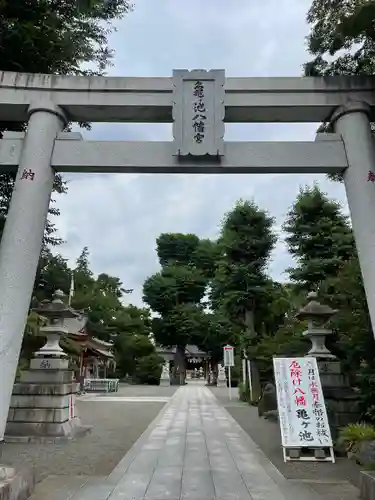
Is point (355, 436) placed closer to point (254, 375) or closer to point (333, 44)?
point (333, 44)

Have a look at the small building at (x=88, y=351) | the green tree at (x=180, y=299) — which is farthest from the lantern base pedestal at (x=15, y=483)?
the green tree at (x=180, y=299)

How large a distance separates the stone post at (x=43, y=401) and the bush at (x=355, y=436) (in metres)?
5.66

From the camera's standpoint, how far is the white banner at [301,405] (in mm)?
6816

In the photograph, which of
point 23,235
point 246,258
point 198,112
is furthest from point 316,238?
point 23,235

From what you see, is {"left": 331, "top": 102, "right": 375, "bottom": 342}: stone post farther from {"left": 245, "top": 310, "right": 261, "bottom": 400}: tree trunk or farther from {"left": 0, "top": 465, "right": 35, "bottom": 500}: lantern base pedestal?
{"left": 245, "top": 310, "right": 261, "bottom": 400}: tree trunk

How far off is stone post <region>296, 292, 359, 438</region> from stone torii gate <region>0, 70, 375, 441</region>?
4017 millimetres

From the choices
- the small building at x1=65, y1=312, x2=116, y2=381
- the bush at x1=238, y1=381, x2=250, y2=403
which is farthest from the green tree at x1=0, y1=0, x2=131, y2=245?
the small building at x1=65, y1=312, x2=116, y2=381

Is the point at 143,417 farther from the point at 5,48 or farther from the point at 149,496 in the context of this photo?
the point at 5,48

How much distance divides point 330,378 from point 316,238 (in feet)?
23.9

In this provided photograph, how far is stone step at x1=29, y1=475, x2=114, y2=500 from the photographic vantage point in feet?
15.8

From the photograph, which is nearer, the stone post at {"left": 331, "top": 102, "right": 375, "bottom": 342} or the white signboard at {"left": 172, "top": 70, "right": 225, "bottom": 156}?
the stone post at {"left": 331, "top": 102, "right": 375, "bottom": 342}

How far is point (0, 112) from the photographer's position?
614 cm

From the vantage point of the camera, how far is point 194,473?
5.91 meters

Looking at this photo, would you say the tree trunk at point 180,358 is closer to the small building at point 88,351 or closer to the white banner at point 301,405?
the small building at point 88,351
